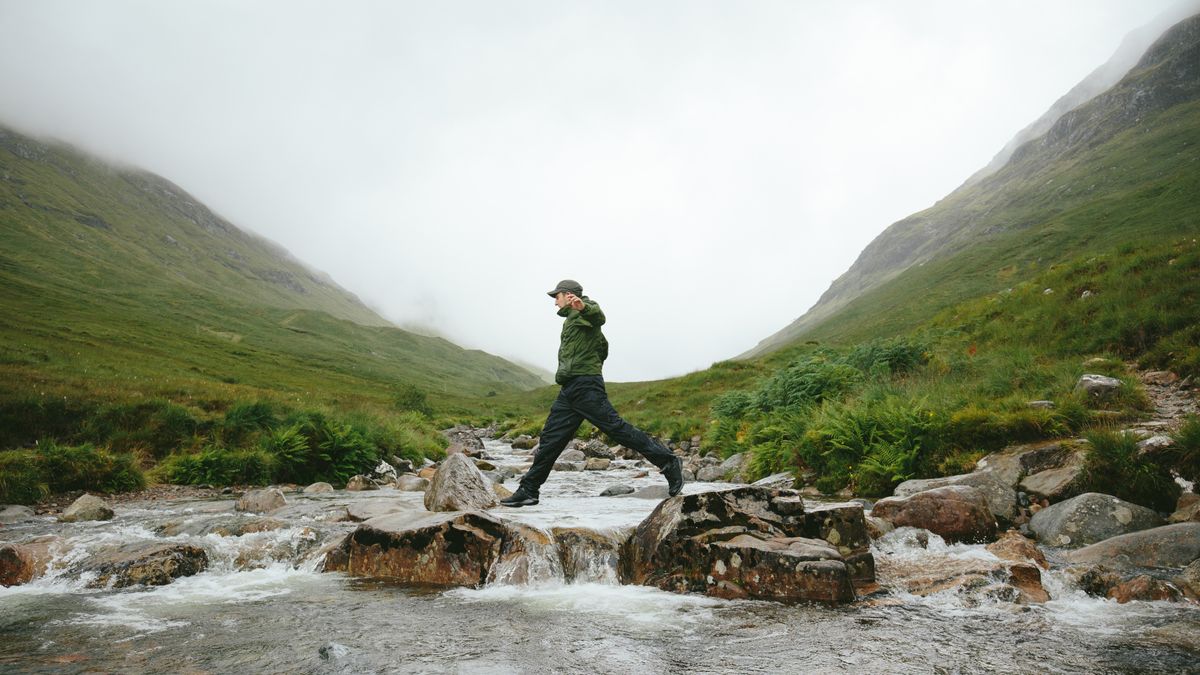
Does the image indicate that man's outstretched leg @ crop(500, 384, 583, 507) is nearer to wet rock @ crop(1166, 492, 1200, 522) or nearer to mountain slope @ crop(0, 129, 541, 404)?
wet rock @ crop(1166, 492, 1200, 522)

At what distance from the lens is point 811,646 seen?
452 centimetres

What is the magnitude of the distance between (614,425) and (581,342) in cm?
144

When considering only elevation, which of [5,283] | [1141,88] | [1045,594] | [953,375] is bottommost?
[1045,594]

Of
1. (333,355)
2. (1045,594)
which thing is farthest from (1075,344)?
(333,355)

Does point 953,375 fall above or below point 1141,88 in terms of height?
below

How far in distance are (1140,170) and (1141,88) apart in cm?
7257

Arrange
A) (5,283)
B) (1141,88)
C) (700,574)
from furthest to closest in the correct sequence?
(1141,88) < (5,283) < (700,574)

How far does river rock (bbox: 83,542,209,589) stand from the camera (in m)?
6.85

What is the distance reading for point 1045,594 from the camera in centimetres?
561

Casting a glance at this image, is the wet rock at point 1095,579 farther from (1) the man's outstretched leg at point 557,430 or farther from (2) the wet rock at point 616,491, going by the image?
(2) the wet rock at point 616,491

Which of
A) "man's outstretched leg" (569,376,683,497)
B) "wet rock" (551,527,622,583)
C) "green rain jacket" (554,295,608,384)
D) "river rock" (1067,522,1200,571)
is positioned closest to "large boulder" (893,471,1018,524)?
"river rock" (1067,522,1200,571)

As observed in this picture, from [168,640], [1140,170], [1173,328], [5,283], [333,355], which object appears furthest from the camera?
[333,355]

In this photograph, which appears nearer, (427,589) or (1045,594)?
(1045,594)

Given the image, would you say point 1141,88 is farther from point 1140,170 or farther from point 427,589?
point 427,589
